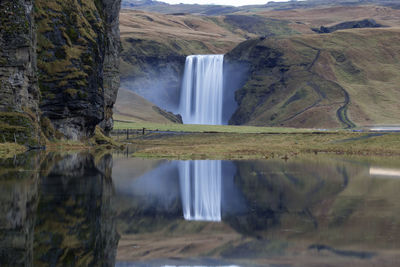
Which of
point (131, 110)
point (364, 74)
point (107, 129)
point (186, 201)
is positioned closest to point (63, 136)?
point (107, 129)

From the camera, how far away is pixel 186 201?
25062 mm

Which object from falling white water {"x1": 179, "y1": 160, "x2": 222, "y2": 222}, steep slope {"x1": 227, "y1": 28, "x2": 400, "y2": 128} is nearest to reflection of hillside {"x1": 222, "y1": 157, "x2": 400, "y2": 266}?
falling white water {"x1": 179, "y1": 160, "x2": 222, "y2": 222}

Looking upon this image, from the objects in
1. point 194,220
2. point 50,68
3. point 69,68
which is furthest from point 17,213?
point 69,68

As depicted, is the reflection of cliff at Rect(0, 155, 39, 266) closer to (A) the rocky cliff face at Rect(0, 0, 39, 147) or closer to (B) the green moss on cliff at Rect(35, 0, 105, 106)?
(A) the rocky cliff face at Rect(0, 0, 39, 147)

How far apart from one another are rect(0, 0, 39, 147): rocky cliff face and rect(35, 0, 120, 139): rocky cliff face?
342 inches

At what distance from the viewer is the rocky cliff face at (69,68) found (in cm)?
6300

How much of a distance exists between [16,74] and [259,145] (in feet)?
112

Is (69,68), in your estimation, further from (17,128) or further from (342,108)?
(342,108)

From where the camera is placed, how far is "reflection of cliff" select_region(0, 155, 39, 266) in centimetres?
1356

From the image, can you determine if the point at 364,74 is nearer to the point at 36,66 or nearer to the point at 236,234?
the point at 36,66

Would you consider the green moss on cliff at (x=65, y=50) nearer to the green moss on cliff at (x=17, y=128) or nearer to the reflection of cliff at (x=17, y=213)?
the green moss on cliff at (x=17, y=128)

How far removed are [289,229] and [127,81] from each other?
6834 inches

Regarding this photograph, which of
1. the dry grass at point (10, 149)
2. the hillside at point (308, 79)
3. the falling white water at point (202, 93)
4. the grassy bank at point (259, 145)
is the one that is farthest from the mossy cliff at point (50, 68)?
the falling white water at point (202, 93)

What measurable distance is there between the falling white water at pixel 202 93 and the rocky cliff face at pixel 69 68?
9093 centimetres
